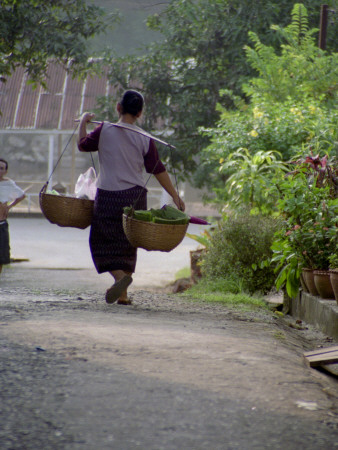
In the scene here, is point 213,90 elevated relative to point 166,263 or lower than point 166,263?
elevated

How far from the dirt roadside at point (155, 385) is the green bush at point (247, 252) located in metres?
2.27

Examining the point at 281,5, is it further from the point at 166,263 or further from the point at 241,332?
the point at 241,332

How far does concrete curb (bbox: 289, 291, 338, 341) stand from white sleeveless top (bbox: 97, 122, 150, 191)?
1.85 meters

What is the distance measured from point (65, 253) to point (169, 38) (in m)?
9.09

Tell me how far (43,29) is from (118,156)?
19.6 ft

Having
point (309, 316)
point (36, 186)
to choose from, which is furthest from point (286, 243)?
point (36, 186)

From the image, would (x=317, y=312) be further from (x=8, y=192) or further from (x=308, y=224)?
(x=8, y=192)

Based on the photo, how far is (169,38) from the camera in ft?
71.4

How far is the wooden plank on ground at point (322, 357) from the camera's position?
4574 mm

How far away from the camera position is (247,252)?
819 cm

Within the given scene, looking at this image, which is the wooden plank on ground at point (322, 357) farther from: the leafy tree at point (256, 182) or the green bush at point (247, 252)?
the leafy tree at point (256, 182)

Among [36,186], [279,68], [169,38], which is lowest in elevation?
[36,186]

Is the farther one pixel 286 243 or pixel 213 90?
pixel 213 90

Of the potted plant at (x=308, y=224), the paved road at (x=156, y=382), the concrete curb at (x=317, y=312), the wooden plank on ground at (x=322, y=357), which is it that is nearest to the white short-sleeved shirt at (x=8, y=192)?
the paved road at (x=156, y=382)
